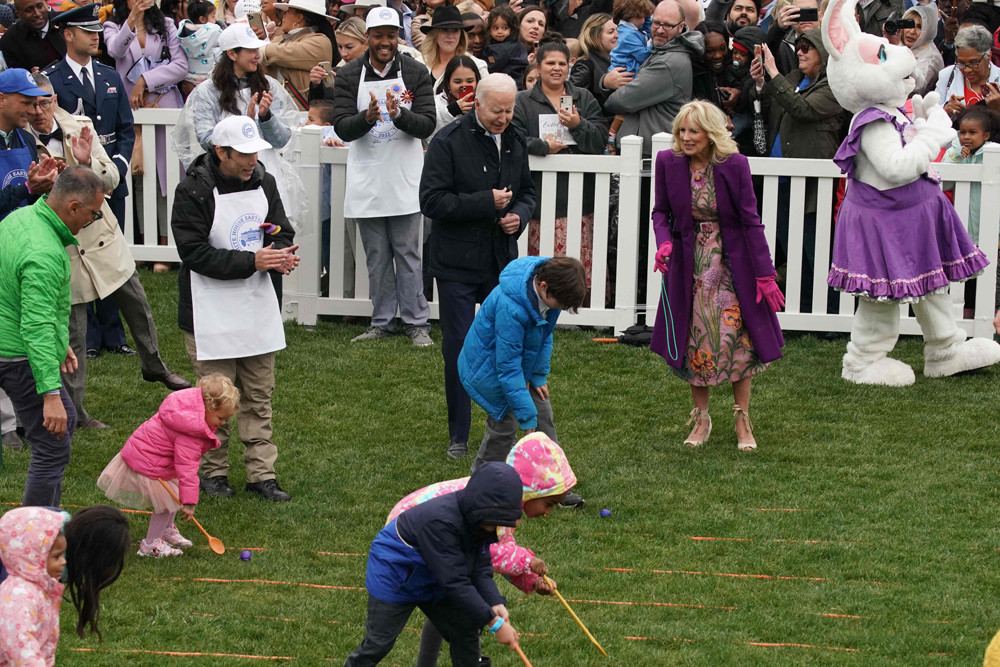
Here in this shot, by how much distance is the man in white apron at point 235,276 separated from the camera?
709 cm

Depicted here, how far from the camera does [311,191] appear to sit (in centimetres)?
1112

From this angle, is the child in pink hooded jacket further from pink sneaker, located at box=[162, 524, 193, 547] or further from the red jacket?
pink sneaker, located at box=[162, 524, 193, 547]

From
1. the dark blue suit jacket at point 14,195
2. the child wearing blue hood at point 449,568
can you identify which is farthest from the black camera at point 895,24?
the child wearing blue hood at point 449,568

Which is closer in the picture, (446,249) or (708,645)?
(708,645)

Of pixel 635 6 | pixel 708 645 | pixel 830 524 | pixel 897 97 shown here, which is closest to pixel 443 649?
pixel 708 645

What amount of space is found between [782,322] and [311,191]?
155 inches

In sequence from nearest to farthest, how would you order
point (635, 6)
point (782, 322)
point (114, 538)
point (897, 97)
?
point (114, 538) < point (897, 97) < point (782, 322) < point (635, 6)

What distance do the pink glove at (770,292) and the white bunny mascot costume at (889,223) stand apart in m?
1.45

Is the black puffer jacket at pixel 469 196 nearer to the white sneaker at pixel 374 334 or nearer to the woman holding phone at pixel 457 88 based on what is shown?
the woman holding phone at pixel 457 88

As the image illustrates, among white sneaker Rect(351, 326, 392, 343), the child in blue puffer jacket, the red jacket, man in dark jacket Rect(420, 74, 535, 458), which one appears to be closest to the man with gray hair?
white sneaker Rect(351, 326, 392, 343)

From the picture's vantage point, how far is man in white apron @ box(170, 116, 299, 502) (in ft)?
23.3

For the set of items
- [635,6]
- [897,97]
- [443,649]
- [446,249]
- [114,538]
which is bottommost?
[443,649]

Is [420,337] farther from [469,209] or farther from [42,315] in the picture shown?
[42,315]

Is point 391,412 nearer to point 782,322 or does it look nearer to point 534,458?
point 782,322
